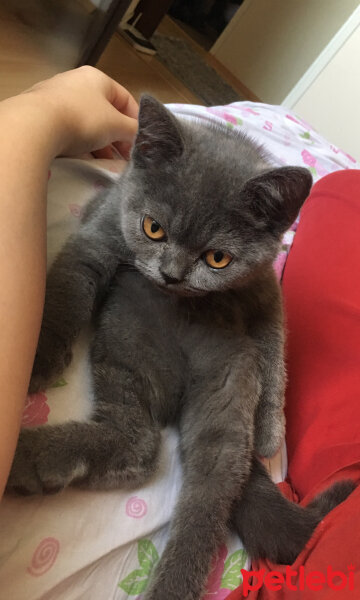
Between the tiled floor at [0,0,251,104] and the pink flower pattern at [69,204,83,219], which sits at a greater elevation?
the pink flower pattern at [69,204,83,219]

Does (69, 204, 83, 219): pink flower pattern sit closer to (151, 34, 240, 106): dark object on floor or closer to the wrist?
the wrist

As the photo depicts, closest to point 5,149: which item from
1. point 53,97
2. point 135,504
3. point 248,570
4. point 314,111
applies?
point 53,97

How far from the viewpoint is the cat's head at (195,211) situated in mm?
763

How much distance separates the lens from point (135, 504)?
688 mm

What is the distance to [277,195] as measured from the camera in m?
0.74

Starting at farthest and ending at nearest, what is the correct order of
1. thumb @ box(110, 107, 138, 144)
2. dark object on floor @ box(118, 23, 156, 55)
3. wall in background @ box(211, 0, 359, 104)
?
wall in background @ box(211, 0, 359, 104), dark object on floor @ box(118, 23, 156, 55), thumb @ box(110, 107, 138, 144)

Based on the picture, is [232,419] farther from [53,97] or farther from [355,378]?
[53,97]

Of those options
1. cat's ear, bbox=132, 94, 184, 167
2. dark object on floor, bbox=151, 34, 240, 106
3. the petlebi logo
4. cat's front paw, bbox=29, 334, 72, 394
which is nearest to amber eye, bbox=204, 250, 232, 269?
cat's ear, bbox=132, 94, 184, 167

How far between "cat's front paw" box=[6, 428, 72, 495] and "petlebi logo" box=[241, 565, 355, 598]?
340 millimetres

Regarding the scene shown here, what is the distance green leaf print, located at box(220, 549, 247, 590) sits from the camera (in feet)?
2.30

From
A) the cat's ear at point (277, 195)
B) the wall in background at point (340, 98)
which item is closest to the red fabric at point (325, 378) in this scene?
the cat's ear at point (277, 195)

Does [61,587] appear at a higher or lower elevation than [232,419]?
lower

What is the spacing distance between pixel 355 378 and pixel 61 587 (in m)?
0.70

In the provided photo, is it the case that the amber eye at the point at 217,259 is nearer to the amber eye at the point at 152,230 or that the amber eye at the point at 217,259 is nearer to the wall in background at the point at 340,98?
the amber eye at the point at 152,230
